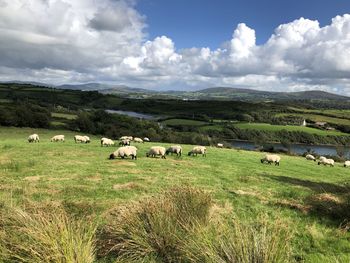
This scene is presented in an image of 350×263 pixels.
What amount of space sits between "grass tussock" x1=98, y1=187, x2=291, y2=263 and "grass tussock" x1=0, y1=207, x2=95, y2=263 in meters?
0.93

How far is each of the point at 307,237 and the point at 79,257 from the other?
25.7 ft

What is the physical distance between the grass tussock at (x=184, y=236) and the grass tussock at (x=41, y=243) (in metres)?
0.93

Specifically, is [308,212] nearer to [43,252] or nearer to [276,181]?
[276,181]

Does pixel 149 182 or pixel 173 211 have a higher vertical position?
pixel 173 211

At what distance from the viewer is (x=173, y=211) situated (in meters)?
8.98

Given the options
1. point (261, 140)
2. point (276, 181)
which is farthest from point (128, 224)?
point (261, 140)

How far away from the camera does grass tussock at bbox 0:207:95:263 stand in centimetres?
681

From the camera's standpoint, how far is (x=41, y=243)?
6984 mm

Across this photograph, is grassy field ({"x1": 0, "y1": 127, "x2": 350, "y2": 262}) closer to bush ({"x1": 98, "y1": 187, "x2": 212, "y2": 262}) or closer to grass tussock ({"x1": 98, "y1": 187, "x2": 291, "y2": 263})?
grass tussock ({"x1": 98, "y1": 187, "x2": 291, "y2": 263})

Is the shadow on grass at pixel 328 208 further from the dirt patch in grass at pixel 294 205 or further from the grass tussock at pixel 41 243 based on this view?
the grass tussock at pixel 41 243

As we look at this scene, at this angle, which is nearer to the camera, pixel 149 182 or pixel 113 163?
pixel 149 182

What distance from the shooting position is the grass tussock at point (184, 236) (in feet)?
22.2

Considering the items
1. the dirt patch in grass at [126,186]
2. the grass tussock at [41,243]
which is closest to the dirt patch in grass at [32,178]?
the dirt patch in grass at [126,186]

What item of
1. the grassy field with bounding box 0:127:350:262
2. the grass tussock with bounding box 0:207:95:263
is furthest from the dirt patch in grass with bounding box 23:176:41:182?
the grass tussock with bounding box 0:207:95:263
